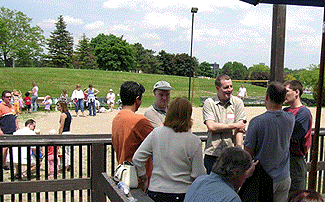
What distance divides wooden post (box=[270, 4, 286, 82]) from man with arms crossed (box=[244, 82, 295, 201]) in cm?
113

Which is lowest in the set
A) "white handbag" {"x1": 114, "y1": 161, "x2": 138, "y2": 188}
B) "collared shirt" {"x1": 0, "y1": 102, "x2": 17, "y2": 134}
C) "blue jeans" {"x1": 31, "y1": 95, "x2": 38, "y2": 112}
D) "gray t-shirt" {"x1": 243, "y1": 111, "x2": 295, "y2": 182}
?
"blue jeans" {"x1": 31, "y1": 95, "x2": 38, "y2": 112}

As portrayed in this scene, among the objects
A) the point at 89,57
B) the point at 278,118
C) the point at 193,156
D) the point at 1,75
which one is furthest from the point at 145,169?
the point at 89,57

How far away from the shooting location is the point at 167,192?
2.55 meters

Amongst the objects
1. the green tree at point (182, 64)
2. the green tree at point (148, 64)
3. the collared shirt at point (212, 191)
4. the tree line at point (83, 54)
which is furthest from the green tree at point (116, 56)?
the collared shirt at point (212, 191)

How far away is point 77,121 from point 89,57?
81279mm

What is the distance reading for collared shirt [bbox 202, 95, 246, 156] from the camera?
359cm

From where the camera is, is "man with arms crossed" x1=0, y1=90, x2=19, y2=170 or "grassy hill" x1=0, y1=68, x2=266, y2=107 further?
"grassy hill" x1=0, y1=68, x2=266, y2=107

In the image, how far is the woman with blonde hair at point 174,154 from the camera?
2504 millimetres

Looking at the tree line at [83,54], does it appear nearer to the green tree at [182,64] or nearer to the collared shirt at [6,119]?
the green tree at [182,64]

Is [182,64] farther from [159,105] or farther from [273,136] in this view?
[273,136]

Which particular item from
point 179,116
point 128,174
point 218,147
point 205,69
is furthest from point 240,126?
point 205,69

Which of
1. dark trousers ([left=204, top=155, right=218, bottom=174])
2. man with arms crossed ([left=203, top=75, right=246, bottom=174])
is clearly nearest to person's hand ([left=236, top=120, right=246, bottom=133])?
man with arms crossed ([left=203, top=75, right=246, bottom=174])

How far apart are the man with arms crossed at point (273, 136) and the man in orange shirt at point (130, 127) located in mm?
1002

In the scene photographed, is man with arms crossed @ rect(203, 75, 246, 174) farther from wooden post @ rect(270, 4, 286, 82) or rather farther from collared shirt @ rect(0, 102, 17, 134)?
collared shirt @ rect(0, 102, 17, 134)
